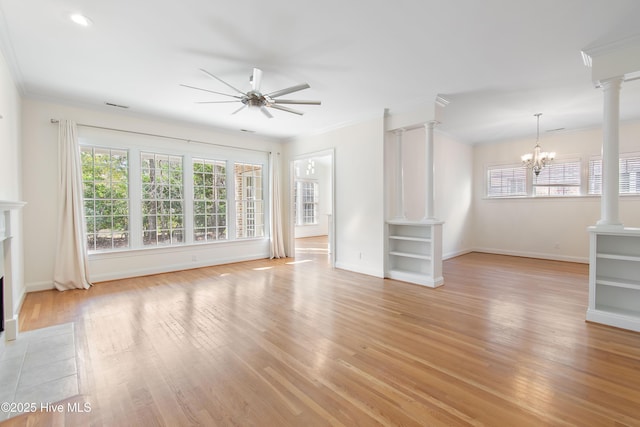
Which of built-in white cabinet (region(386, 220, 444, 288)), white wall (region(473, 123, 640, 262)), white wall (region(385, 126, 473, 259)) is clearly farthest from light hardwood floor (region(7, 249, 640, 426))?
white wall (region(473, 123, 640, 262))

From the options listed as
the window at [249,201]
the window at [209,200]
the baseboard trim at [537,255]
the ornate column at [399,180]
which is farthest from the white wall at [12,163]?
the baseboard trim at [537,255]

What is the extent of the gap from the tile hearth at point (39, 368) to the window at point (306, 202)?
335 inches

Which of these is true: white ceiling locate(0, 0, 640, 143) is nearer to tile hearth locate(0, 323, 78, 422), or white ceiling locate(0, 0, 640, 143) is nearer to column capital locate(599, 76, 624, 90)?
column capital locate(599, 76, 624, 90)

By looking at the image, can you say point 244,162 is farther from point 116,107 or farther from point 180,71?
point 180,71

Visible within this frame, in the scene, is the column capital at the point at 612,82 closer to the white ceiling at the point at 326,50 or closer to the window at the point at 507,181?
the white ceiling at the point at 326,50

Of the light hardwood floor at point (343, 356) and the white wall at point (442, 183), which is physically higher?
the white wall at point (442, 183)

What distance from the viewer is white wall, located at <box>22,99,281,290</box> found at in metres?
4.19

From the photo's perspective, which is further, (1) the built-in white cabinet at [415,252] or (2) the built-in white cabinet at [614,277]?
(1) the built-in white cabinet at [415,252]

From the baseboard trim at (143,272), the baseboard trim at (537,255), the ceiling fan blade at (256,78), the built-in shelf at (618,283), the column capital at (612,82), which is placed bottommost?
the baseboard trim at (537,255)

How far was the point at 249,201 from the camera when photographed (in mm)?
6828

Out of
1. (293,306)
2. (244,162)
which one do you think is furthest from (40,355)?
(244,162)

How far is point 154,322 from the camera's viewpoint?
311cm

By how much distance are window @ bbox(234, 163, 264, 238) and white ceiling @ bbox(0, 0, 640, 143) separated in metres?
2.16

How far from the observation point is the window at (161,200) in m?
5.34
